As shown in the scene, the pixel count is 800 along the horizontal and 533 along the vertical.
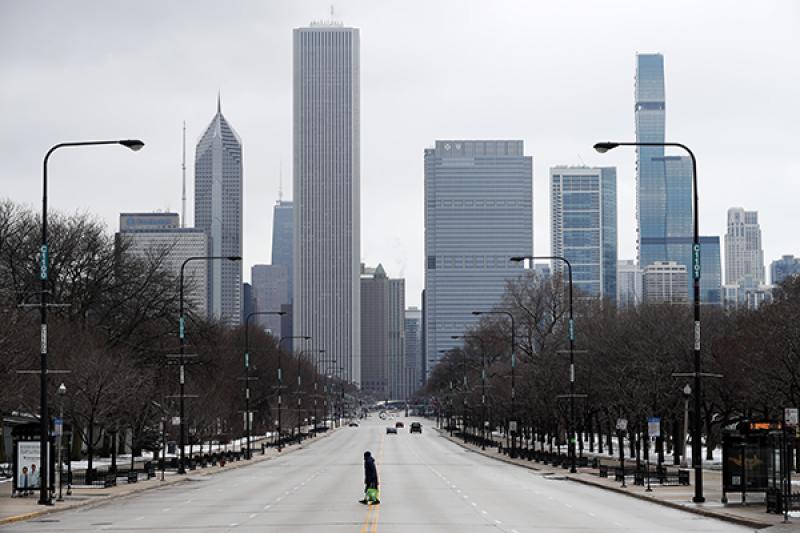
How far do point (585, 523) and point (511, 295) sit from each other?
8728cm

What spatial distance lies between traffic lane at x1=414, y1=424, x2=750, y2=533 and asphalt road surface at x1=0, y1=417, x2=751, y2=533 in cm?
3

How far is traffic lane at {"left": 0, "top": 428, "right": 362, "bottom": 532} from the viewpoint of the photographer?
3281 centimetres

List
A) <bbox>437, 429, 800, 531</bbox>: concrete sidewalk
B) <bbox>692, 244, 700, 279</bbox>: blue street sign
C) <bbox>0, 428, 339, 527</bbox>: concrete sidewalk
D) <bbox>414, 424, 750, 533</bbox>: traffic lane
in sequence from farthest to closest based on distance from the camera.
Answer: <bbox>692, 244, 700, 279</bbox>: blue street sign → <bbox>0, 428, 339, 527</bbox>: concrete sidewalk → <bbox>437, 429, 800, 531</bbox>: concrete sidewalk → <bbox>414, 424, 750, 533</bbox>: traffic lane

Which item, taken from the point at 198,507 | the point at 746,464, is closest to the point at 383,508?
the point at 198,507

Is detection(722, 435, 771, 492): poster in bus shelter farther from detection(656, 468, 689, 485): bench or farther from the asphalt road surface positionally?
detection(656, 468, 689, 485): bench

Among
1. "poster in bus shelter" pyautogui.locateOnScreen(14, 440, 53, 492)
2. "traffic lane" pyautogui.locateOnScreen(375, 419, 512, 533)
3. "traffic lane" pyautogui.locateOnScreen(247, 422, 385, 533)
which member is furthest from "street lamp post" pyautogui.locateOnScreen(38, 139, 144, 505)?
"traffic lane" pyautogui.locateOnScreen(375, 419, 512, 533)

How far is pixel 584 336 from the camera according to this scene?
8962 cm

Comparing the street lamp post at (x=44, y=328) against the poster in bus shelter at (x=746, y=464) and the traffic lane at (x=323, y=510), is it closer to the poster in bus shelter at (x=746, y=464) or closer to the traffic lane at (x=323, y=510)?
the traffic lane at (x=323, y=510)

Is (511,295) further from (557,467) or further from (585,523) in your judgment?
(585,523)

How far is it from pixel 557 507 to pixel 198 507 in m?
11.4

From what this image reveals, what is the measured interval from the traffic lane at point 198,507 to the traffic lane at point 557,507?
4.66 m

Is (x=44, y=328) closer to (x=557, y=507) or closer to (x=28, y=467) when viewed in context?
(x=28, y=467)

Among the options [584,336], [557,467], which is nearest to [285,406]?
[584,336]

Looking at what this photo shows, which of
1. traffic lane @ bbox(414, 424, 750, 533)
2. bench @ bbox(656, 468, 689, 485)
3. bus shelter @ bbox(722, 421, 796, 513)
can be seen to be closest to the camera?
traffic lane @ bbox(414, 424, 750, 533)
